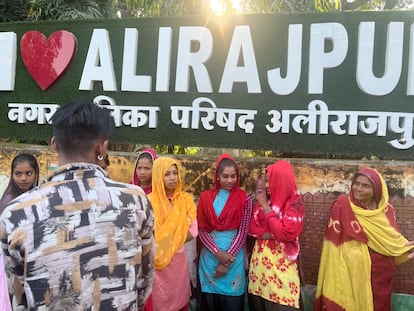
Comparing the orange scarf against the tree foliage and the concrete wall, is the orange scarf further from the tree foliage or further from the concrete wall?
the tree foliage

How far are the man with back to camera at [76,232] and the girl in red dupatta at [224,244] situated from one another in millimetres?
1676

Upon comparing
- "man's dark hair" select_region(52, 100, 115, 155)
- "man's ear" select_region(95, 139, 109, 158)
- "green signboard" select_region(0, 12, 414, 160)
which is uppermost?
"green signboard" select_region(0, 12, 414, 160)

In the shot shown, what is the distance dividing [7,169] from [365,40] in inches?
142

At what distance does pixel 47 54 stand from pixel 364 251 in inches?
139

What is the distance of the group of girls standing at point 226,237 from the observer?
2.88 meters

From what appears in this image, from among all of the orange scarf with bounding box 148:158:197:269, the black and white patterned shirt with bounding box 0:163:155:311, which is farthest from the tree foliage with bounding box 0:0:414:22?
the black and white patterned shirt with bounding box 0:163:155:311

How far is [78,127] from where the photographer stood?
137cm

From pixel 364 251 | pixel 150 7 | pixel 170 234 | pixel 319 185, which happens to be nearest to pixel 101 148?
pixel 170 234

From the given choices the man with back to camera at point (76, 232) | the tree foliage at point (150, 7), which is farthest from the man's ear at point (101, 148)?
the tree foliage at point (150, 7)

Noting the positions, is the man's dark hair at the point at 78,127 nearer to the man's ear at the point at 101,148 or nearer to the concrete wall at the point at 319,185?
the man's ear at the point at 101,148

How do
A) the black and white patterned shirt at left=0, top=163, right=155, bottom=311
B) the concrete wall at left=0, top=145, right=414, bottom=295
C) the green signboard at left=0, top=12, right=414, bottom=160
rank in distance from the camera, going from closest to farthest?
the black and white patterned shirt at left=0, top=163, right=155, bottom=311, the concrete wall at left=0, top=145, right=414, bottom=295, the green signboard at left=0, top=12, right=414, bottom=160

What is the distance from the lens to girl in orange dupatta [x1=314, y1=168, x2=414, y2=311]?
2896 millimetres

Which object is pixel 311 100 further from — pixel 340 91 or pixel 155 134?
pixel 155 134

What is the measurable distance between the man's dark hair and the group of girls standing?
1.64 metres
